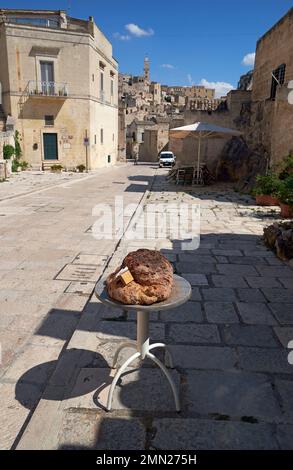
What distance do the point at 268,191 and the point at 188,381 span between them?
8.61m

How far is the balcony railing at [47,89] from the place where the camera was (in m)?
22.8

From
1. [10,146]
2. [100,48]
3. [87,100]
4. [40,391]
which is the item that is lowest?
[40,391]

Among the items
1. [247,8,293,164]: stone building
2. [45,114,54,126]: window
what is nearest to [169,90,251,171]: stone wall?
[247,8,293,164]: stone building

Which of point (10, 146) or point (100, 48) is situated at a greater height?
point (100, 48)

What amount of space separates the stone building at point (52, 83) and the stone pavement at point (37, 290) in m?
15.3

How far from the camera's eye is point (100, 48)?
2647 centimetres

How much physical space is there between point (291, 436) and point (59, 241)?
216 inches

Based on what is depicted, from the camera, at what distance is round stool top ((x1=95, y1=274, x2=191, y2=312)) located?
7.36 ft

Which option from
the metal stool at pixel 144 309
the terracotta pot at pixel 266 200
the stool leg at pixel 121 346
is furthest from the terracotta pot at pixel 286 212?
Answer: the stool leg at pixel 121 346

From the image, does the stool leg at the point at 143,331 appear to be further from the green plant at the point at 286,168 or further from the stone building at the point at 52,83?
the stone building at the point at 52,83

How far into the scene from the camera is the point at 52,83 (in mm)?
23125

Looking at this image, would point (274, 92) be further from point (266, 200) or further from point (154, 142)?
point (154, 142)

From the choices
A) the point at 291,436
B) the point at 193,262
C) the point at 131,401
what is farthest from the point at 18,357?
the point at 193,262

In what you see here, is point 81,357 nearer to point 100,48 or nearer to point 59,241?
point 59,241
